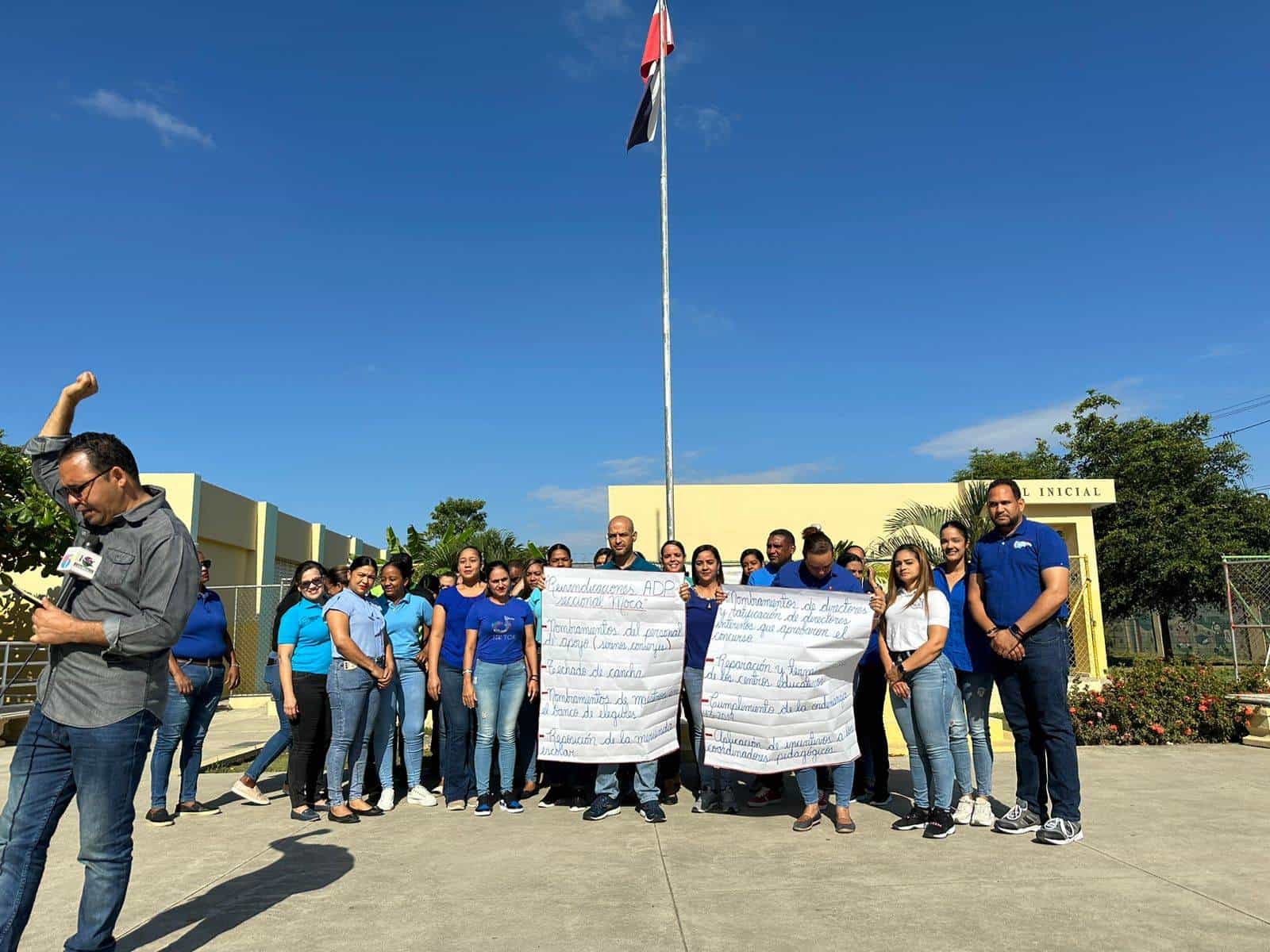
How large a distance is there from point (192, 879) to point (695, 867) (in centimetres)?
282

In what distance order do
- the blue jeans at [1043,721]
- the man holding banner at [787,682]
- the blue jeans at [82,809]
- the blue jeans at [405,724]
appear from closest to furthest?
the blue jeans at [82,809] < the blue jeans at [1043,721] < the man holding banner at [787,682] < the blue jeans at [405,724]

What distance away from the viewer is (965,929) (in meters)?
3.83

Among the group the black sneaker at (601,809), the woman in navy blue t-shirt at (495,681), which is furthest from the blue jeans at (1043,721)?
the woman in navy blue t-shirt at (495,681)

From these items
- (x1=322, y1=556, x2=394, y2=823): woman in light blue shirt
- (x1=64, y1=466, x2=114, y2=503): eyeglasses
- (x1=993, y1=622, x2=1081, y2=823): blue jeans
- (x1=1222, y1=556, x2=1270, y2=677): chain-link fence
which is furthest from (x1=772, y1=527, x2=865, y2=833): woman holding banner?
(x1=1222, y1=556, x2=1270, y2=677): chain-link fence

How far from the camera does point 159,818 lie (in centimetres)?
632

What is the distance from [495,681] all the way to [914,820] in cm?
314

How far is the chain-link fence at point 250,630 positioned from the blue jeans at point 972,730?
1644 centimetres

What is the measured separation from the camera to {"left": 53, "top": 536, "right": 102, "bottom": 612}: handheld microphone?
320 cm

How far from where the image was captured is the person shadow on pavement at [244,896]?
3.93m

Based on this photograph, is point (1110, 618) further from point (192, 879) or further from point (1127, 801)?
point (192, 879)

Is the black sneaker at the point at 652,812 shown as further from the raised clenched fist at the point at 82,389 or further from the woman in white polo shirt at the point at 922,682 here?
the raised clenched fist at the point at 82,389

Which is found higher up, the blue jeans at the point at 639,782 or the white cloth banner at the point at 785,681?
the white cloth banner at the point at 785,681

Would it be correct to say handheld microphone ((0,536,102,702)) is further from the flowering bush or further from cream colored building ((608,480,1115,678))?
cream colored building ((608,480,1115,678))

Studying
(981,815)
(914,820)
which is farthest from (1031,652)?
(914,820)
